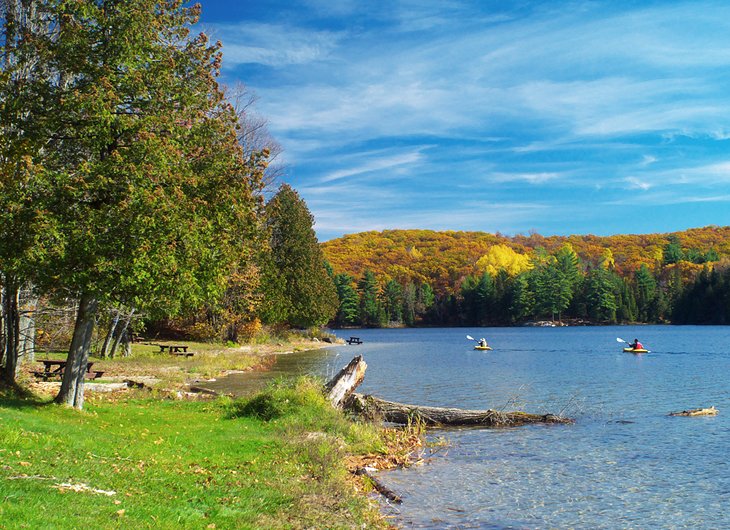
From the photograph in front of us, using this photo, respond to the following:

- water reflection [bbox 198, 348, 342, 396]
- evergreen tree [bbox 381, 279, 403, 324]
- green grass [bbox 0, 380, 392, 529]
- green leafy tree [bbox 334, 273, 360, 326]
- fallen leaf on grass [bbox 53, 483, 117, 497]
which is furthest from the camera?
evergreen tree [bbox 381, 279, 403, 324]

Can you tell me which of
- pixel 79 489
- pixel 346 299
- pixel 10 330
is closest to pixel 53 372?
pixel 10 330

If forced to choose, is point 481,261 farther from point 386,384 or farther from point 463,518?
point 463,518

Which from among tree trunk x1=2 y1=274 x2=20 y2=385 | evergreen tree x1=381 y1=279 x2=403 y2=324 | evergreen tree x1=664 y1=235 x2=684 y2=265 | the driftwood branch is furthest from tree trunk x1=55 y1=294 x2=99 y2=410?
evergreen tree x1=664 y1=235 x2=684 y2=265

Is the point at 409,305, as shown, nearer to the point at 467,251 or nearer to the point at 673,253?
the point at 467,251

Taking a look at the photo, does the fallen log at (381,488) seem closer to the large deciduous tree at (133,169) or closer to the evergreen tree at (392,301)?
the large deciduous tree at (133,169)

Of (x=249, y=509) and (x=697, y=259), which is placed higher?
(x=697, y=259)

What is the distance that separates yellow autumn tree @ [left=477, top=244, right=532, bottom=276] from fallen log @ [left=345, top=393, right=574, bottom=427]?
12694cm

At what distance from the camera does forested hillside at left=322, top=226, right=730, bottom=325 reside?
422 ft

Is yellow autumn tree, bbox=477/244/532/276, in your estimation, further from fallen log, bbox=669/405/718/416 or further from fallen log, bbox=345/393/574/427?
fallen log, bbox=345/393/574/427

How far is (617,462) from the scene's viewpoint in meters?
16.2

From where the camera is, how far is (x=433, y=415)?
68.9ft

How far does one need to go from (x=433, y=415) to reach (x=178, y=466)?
10.9 metres

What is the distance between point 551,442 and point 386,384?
15.3m

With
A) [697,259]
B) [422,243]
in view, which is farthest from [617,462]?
[422,243]
